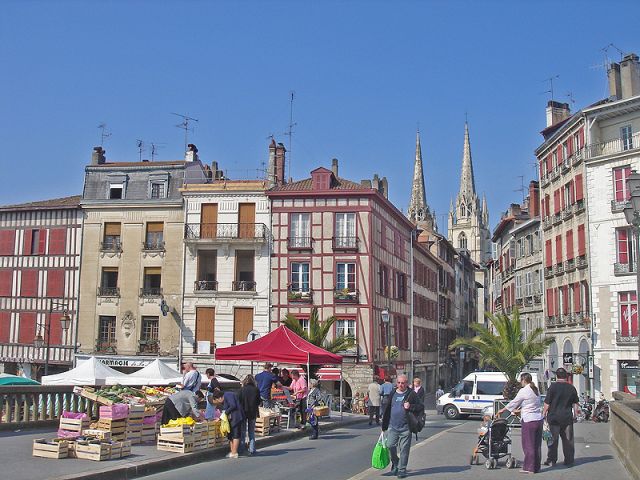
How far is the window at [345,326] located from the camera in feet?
127

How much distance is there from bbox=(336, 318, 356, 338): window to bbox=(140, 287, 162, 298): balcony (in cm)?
941

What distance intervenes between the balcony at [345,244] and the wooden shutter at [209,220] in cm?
614

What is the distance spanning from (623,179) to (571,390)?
26807 millimetres

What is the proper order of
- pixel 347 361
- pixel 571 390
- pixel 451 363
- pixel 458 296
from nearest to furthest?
pixel 571 390 < pixel 347 361 < pixel 451 363 < pixel 458 296

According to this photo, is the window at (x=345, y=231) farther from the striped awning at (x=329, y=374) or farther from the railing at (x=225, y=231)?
the striped awning at (x=329, y=374)

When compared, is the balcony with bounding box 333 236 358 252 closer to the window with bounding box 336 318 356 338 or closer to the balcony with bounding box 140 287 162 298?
the window with bounding box 336 318 356 338

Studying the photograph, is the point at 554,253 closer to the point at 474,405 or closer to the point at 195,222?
the point at 474,405

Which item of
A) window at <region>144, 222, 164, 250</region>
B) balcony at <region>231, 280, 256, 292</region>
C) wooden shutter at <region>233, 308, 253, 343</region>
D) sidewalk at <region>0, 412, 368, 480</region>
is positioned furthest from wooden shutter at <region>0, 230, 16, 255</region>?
sidewalk at <region>0, 412, 368, 480</region>

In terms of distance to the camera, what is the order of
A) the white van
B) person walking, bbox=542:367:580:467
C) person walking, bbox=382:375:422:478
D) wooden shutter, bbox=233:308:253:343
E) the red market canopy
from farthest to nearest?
wooden shutter, bbox=233:308:253:343, the white van, the red market canopy, person walking, bbox=542:367:580:467, person walking, bbox=382:375:422:478

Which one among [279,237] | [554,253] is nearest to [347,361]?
[279,237]

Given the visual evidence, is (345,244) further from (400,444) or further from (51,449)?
(400,444)

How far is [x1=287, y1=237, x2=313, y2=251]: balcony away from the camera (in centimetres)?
3944

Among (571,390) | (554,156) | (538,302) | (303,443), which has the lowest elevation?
(303,443)

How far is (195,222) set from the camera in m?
40.6
